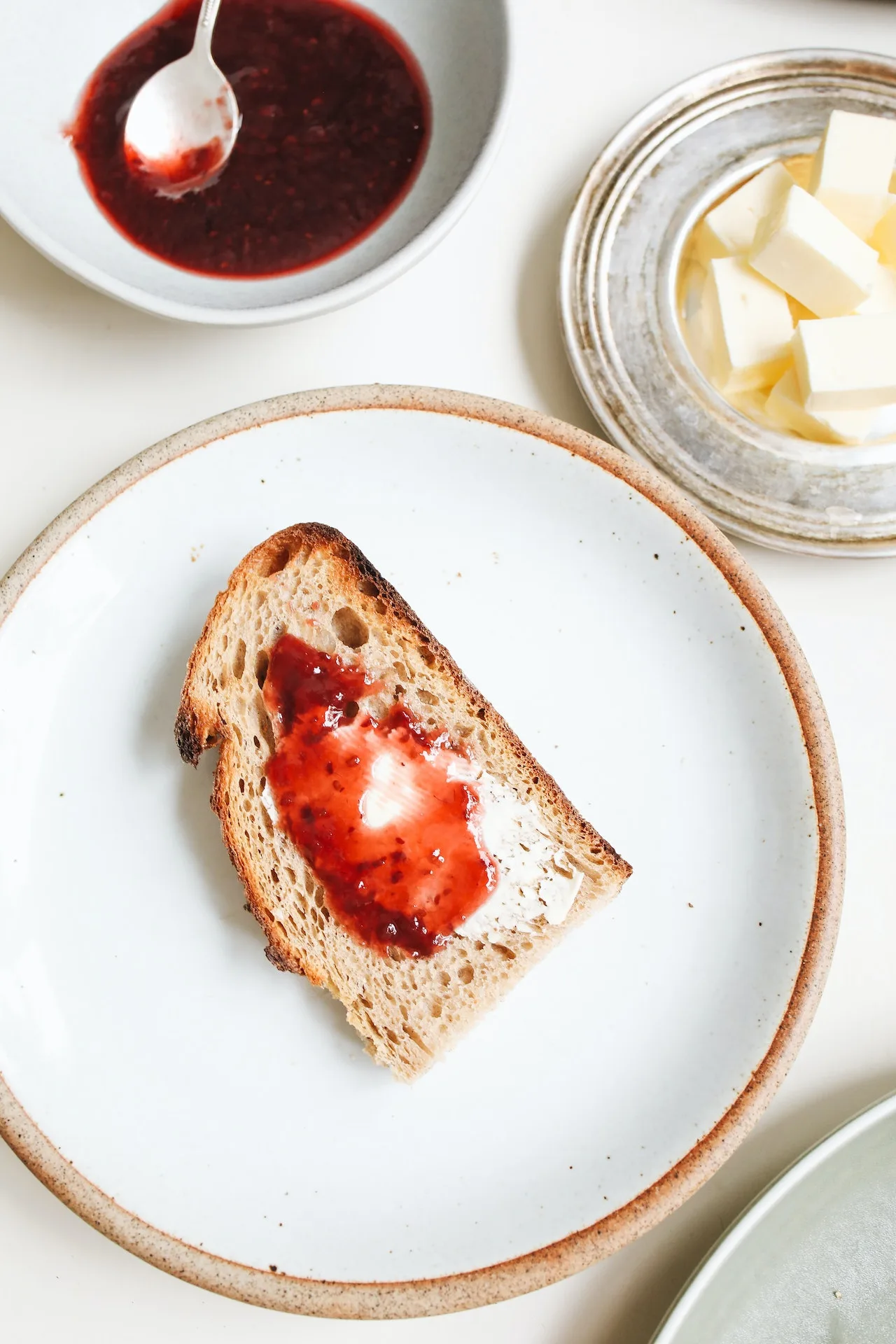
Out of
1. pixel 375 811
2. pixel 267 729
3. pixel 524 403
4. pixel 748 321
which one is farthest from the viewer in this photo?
pixel 524 403

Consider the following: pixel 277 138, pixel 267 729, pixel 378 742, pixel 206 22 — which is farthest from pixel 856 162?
pixel 267 729

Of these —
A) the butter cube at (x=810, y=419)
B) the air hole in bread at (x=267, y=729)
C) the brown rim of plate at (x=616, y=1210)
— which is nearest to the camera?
the brown rim of plate at (x=616, y=1210)

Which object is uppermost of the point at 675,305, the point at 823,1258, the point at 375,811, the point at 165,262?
the point at 165,262

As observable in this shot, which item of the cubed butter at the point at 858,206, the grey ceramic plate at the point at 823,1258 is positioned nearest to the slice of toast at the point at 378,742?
the grey ceramic plate at the point at 823,1258

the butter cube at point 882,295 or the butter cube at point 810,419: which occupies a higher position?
the butter cube at point 882,295

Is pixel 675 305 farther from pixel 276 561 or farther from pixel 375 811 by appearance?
pixel 375 811

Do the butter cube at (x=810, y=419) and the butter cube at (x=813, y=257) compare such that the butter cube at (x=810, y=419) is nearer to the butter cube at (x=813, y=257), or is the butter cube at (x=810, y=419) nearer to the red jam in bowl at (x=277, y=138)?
the butter cube at (x=813, y=257)

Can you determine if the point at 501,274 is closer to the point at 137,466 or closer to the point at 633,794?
the point at 137,466
